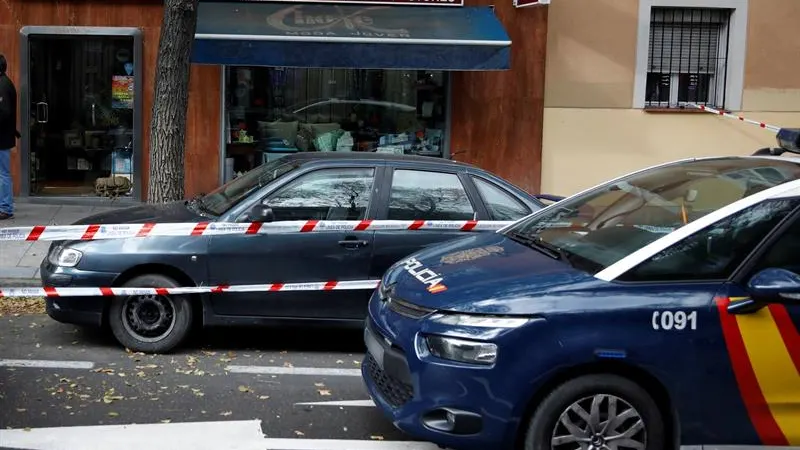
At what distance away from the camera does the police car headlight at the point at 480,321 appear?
13.7 ft

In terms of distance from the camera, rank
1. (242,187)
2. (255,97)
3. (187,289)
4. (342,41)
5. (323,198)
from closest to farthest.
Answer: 1. (187,289)
2. (323,198)
3. (242,187)
4. (342,41)
5. (255,97)

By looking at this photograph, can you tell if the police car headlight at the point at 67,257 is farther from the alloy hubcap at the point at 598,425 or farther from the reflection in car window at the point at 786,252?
the reflection in car window at the point at 786,252

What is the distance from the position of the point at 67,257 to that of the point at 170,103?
10.2 ft

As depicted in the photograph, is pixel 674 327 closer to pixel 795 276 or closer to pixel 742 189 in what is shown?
pixel 795 276

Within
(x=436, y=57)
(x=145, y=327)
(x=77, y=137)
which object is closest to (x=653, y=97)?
(x=436, y=57)

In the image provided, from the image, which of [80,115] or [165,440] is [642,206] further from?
[80,115]

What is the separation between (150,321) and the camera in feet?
21.8

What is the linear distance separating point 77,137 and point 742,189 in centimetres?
1034

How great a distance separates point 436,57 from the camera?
11617mm

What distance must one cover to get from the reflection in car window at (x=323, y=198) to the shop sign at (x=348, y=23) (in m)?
5.18

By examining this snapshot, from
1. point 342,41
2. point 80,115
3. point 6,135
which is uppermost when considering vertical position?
point 342,41

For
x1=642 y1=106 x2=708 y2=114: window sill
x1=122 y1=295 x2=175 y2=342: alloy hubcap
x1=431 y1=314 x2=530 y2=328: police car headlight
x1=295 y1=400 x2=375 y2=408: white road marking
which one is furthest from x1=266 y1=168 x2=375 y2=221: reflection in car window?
x1=642 y1=106 x2=708 y2=114: window sill

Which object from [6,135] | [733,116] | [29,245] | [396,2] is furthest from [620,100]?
[6,135]

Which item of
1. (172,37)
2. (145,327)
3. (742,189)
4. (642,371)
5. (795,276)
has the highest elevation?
(172,37)
